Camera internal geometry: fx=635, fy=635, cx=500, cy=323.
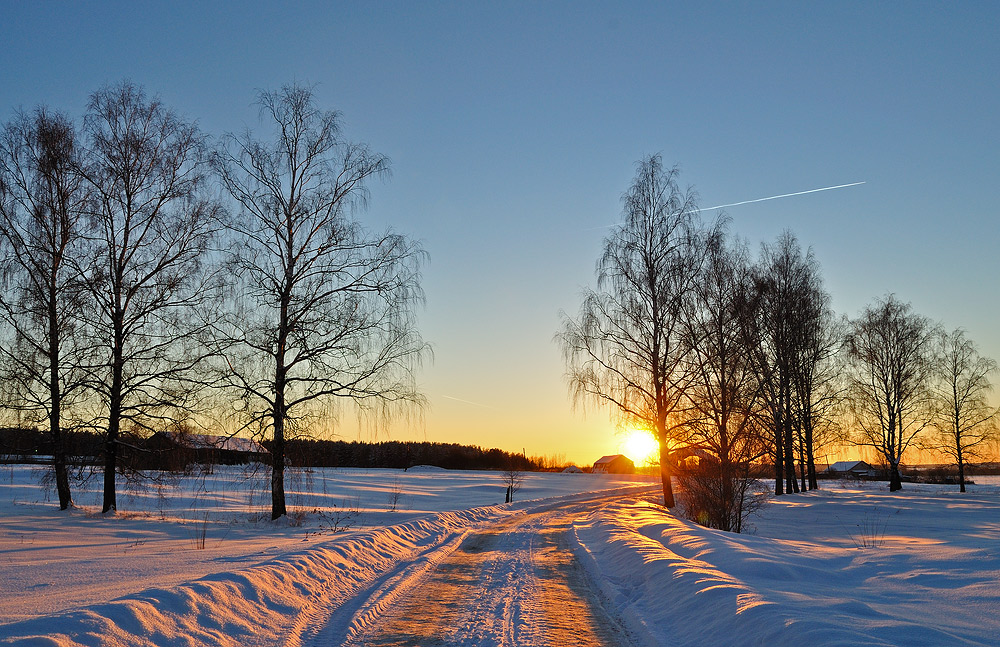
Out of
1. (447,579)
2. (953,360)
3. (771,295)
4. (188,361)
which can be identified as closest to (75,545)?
(188,361)

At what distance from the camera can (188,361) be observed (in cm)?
2058

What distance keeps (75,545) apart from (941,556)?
683 inches

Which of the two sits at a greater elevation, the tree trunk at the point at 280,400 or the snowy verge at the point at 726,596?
the tree trunk at the point at 280,400

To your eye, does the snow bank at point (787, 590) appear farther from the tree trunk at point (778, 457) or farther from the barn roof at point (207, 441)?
the tree trunk at point (778, 457)

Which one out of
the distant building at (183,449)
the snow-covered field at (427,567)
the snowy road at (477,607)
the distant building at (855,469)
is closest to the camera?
the snow-covered field at (427,567)

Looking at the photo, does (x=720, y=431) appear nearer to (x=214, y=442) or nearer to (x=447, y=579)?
(x=447, y=579)

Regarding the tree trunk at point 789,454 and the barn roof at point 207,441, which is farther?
the tree trunk at point 789,454

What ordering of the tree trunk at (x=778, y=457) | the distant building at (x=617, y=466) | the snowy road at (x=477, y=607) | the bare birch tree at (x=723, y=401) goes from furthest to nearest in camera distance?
1. the distant building at (x=617, y=466)
2. the tree trunk at (x=778, y=457)
3. the bare birch tree at (x=723, y=401)
4. the snowy road at (x=477, y=607)

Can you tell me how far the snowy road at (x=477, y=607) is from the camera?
6750mm

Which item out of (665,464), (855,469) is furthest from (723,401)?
(855,469)

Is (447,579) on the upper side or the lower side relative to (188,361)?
lower

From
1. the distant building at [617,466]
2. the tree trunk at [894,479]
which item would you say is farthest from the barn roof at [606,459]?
the tree trunk at [894,479]

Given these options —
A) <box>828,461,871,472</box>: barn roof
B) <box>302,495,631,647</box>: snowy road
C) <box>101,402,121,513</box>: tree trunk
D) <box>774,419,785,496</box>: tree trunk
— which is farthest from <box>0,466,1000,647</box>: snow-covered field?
<box>828,461,871,472</box>: barn roof

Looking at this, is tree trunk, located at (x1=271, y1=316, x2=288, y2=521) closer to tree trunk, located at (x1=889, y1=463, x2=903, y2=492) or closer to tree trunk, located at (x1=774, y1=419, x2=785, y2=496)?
tree trunk, located at (x1=774, y1=419, x2=785, y2=496)
